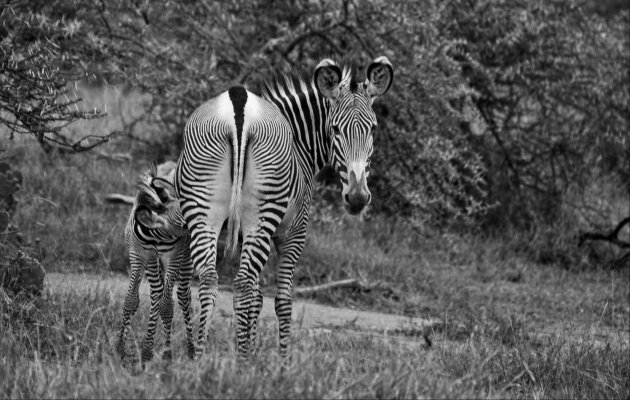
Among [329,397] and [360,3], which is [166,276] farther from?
[360,3]

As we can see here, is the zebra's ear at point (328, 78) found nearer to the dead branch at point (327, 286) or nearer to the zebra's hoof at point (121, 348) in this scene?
the zebra's hoof at point (121, 348)

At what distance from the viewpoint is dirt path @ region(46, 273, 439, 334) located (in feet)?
27.5

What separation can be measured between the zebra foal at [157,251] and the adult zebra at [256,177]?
0.33 m

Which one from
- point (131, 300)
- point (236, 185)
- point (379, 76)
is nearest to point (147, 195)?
point (131, 300)

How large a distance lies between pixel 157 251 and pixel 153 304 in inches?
14.2

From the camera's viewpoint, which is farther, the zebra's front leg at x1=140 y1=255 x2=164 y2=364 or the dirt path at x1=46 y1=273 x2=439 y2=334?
the dirt path at x1=46 y1=273 x2=439 y2=334

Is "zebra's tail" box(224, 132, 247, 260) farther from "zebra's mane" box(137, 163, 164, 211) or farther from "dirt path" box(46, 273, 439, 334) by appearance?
"dirt path" box(46, 273, 439, 334)

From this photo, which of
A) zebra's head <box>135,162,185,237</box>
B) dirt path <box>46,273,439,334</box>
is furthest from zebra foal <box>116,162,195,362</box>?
dirt path <box>46,273,439,334</box>

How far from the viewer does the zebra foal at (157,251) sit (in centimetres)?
665

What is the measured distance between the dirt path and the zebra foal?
3.27 feet

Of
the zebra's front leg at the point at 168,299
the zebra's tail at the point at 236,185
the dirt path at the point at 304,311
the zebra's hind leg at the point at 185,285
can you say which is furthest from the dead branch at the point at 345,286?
the zebra's tail at the point at 236,185

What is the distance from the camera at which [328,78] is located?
6.90 m

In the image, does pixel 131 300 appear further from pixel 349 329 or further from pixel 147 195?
pixel 349 329

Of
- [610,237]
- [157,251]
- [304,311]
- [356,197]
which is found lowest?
[304,311]
